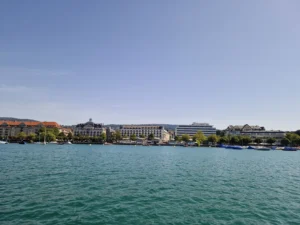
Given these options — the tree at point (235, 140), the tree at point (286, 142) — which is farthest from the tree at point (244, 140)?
the tree at point (286, 142)

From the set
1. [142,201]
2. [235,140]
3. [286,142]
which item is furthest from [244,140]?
[142,201]

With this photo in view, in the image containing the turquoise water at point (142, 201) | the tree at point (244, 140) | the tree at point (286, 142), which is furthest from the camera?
the tree at point (244, 140)

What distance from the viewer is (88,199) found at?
18875mm

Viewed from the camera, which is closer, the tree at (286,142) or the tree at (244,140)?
the tree at (286,142)

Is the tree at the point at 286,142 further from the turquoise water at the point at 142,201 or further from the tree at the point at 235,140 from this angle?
the turquoise water at the point at 142,201

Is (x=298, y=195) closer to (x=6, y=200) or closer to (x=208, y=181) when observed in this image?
(x=208, y=181)

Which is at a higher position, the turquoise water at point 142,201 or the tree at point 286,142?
the tree at point 286,142

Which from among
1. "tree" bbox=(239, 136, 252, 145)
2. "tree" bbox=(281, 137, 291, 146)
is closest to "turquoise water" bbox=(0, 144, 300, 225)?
"tree" bbox=(239, 136, 252, 145)

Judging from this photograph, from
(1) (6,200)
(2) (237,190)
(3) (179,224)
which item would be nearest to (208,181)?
(2) (237,190)

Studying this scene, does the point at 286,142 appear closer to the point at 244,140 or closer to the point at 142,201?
the point at 244,140

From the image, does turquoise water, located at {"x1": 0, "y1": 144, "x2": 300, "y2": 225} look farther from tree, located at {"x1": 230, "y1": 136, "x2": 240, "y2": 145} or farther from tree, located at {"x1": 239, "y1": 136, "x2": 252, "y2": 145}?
tree, located at {"x1": 239, "y1": 136, "x2": 252, "y2": 145}

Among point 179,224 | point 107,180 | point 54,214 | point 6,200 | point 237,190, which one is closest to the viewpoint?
point 179,224

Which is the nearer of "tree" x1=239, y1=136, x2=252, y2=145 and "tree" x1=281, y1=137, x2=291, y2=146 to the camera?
"tree" x1=281, y1=137, x2=291, y2=146

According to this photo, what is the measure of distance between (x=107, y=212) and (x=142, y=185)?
9.40m
